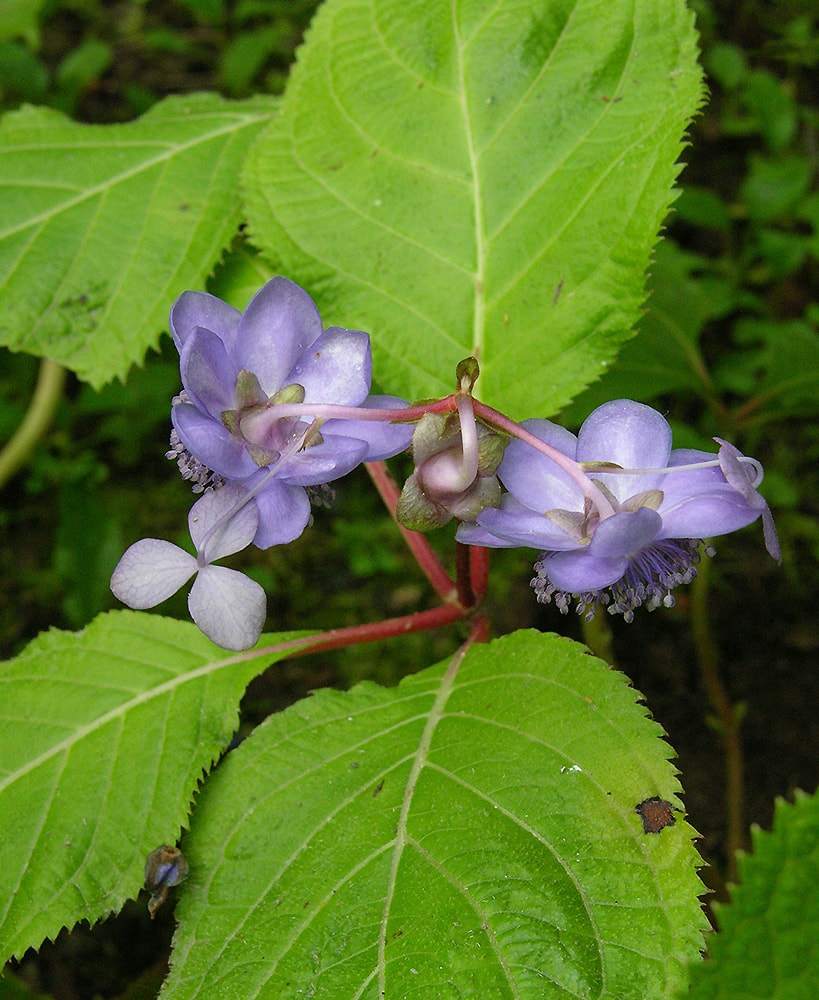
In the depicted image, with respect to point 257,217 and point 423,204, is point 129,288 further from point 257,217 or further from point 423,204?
point 423,204

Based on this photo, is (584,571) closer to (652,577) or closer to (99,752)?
(652,577)

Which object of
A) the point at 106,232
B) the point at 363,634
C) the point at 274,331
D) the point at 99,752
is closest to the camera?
the point at 274,331

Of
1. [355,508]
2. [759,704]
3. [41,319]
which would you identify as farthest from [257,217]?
[759,704]

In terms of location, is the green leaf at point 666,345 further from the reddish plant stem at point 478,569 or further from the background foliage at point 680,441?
the reddish plant stem at point 478,569

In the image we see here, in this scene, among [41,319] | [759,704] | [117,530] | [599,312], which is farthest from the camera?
[117,530]

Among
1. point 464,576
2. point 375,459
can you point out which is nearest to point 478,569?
point 464,576

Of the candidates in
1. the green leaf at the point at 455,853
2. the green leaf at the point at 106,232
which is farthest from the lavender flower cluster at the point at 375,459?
the green leaf at the point at 106,232
